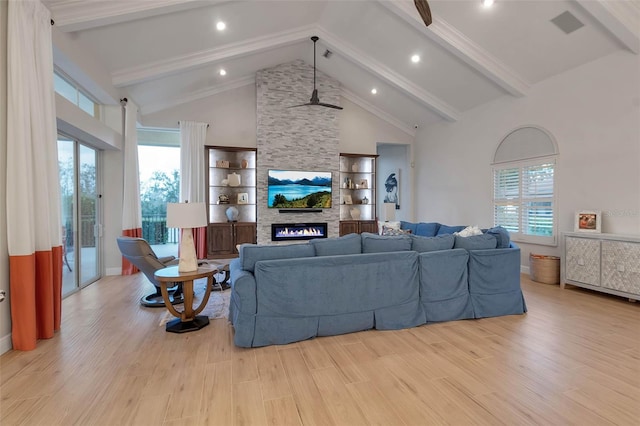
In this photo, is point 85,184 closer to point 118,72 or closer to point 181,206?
point 118,72

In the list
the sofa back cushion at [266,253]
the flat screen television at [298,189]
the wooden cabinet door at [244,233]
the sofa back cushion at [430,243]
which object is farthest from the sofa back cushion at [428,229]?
the wooden cabinet door at [244,233]

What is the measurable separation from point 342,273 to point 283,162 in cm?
514

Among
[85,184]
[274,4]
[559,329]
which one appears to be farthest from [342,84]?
[559,329]

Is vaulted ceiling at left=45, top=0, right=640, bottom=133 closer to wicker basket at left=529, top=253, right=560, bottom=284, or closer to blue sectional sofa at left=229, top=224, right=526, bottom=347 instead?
wicker basket at left=529, top=253, right=560, bottom=284

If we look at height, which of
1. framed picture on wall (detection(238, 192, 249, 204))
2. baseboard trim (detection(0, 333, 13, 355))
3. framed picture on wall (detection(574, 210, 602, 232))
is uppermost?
framed picture on wall (detection(238, 192, 249, 204))

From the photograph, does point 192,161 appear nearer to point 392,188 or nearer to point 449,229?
point 449,229

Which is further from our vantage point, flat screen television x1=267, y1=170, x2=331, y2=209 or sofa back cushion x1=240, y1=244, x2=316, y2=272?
flat screen television x1=267, y1=170, x2=331, y2=209

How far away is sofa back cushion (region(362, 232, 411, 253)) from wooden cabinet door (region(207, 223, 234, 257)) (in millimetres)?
4690

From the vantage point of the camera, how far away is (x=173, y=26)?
4.61m

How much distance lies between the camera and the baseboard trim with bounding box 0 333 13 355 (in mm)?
2732

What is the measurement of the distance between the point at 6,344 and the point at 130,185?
339cm

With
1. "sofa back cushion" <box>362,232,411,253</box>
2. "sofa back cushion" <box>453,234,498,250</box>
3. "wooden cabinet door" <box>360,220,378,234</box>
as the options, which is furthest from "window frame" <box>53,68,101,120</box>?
"wooden cabinet door" <box>360,220,378,234</box>

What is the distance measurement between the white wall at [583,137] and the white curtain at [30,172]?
7.04m

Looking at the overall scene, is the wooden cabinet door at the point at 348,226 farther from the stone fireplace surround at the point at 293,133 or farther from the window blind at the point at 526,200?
the window blind at the point at 526,200
